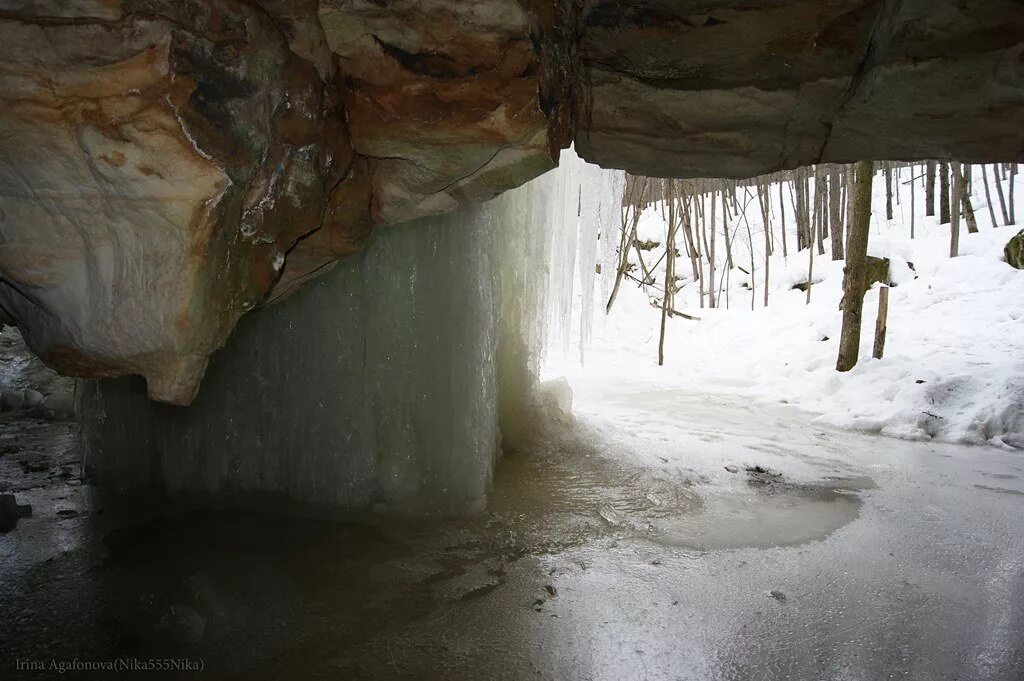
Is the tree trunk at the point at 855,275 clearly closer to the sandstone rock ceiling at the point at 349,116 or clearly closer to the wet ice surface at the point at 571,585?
the wet ice surface at the point at 571,585

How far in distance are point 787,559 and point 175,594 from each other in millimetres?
2692

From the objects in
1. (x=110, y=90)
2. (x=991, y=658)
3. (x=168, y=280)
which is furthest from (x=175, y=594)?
(x=991, y=658)

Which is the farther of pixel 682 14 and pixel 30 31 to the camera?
pixel 682 14

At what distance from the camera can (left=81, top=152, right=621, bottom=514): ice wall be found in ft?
Answer: 11.7

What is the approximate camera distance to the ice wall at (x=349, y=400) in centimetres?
357

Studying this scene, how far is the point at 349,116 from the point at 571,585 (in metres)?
2.15

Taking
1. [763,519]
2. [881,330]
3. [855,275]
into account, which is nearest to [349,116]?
[763,519]

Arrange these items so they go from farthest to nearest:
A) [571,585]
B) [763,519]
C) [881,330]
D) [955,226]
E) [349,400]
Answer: [955,226] < [881,330] < [763,519] < [349,400] < [571,585]

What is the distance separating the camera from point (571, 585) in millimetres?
2883

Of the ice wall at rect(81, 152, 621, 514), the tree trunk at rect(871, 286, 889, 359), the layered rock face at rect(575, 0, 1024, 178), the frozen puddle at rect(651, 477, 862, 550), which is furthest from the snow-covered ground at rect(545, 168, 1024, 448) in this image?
the ice wall at rect(81, 152, 621, 514)

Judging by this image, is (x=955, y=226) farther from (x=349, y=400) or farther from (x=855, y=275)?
(x=349, y=400)

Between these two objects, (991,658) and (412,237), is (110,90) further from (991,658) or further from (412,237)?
(991,658)

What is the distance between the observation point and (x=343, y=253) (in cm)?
313

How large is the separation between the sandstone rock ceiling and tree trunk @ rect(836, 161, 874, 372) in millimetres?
5066
